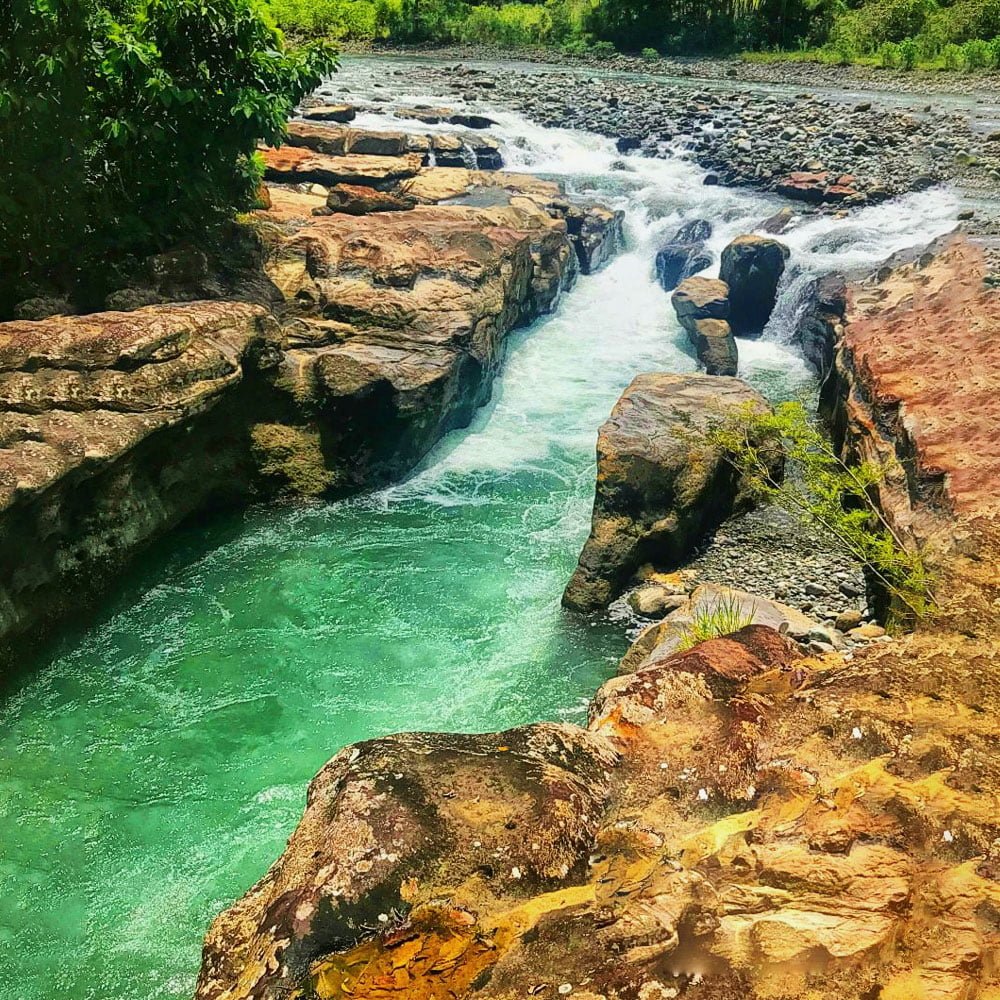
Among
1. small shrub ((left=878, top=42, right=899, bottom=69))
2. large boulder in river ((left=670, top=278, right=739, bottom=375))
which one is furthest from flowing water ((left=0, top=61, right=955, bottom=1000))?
small shrub ((left=878, top=42, right=899, bottom=69))

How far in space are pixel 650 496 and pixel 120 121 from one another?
276 inches

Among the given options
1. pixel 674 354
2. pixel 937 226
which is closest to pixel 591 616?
pixel 674 354

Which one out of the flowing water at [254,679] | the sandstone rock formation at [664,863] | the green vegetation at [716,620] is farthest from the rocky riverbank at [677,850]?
the flowing water at [254,679]

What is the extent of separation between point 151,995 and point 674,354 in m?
11.5

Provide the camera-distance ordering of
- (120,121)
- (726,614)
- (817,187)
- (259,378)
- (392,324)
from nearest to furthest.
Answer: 1. (726,614)
2. (120,121)
3. (259,378)
4. (392,324)
5. (817,187)

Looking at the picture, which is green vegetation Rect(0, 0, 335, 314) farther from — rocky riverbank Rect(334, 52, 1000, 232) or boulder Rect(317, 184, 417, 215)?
rocky riverbank Rect(334, 52, 1000, 232)

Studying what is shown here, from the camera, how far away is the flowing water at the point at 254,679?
219 inches

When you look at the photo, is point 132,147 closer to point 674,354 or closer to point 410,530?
point 410,530

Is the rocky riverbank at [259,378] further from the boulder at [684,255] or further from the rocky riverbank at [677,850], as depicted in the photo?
A: the rocky riverbank at [677,850]

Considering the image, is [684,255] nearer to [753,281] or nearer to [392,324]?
[753,281]

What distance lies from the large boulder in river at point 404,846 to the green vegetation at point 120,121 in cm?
820

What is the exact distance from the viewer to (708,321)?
45.1 feet

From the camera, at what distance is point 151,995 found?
5.01 meters

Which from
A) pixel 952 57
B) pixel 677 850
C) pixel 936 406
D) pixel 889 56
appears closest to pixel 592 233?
pixel 936 406
